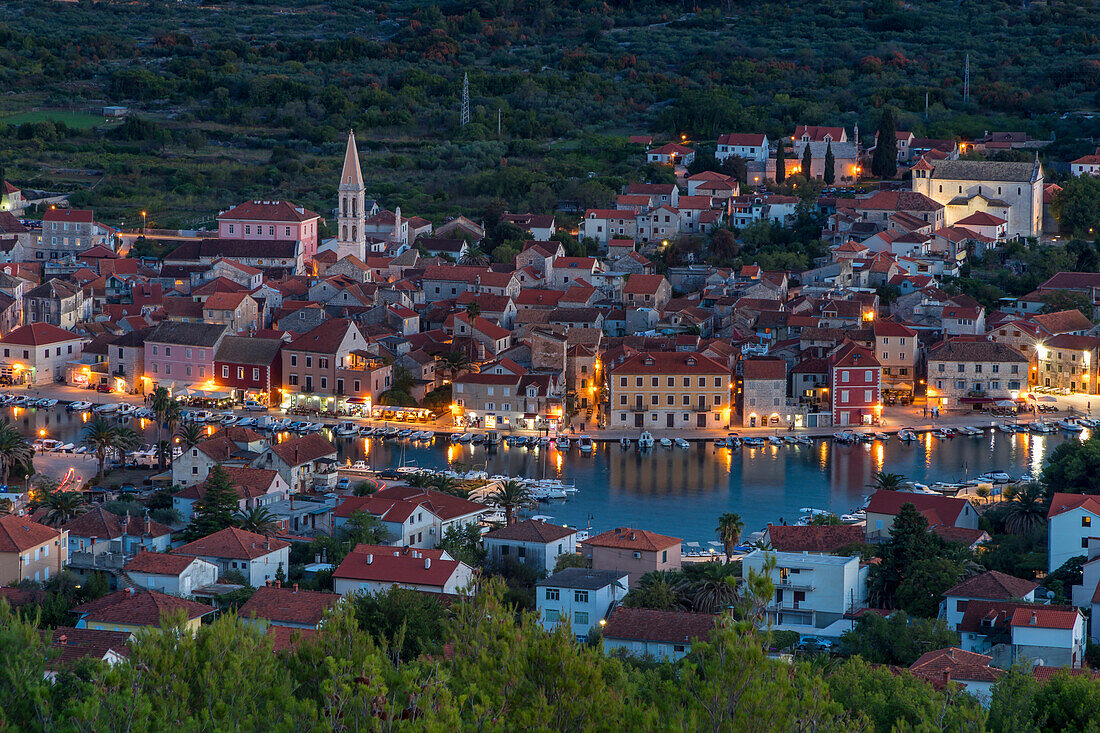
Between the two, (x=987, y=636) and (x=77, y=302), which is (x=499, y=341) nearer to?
(x=77, y=302)

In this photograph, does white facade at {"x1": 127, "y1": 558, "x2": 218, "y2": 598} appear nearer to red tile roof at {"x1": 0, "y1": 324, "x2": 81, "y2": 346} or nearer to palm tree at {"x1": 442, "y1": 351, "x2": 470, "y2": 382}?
palm tree at {"x1": 442, "y1": 351, "x2": 470, "y2": 382}

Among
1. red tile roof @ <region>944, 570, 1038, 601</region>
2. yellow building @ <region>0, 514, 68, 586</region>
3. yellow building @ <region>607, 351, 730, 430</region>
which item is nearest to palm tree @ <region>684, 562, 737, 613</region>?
red tile roof @ <region>944, 570, 1038, 601</region>

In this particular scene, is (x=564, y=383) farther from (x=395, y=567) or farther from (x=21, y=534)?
(x=21, y=534)

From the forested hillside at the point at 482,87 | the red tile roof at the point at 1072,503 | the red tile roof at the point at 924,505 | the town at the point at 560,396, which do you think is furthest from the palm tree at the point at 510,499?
the forested hillside at the point at 482,87

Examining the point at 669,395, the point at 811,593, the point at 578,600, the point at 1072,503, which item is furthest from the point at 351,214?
the point at 811,593

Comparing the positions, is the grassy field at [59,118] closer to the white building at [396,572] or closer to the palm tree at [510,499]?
the palm tree at [510,499]

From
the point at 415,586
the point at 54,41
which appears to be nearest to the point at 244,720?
the point at 415,586
